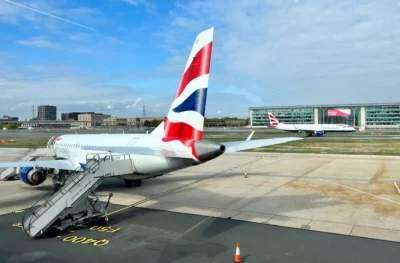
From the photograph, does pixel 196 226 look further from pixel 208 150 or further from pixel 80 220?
pixel 80 220

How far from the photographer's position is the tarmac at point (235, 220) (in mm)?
12125

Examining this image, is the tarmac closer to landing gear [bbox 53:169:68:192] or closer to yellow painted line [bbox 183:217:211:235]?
yellow painted line [bbox 183:217:211:235]

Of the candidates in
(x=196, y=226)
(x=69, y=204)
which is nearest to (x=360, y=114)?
(x=196, y=226)

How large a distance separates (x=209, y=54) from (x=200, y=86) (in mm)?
1619

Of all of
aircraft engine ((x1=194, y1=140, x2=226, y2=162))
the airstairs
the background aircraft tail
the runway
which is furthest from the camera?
the background aircraft tail

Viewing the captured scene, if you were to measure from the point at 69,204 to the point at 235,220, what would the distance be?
25.1 ft

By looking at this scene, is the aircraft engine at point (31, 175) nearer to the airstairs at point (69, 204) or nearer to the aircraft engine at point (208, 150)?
the airstairs at point (69, 204)

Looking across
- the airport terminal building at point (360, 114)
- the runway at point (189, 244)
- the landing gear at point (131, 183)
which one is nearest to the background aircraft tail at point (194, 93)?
the runway at point (189, 244)

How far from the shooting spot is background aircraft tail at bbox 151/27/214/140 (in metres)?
16.6

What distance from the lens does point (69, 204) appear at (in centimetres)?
1487

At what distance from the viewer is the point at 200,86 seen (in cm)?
1677

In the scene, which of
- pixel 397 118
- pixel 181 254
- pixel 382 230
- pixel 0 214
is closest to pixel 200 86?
pixel 181 254

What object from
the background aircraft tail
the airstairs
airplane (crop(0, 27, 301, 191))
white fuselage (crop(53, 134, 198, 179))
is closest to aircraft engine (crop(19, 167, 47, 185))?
airplane (crop(0, 27, 301, 191))

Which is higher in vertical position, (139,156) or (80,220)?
(139,156)
